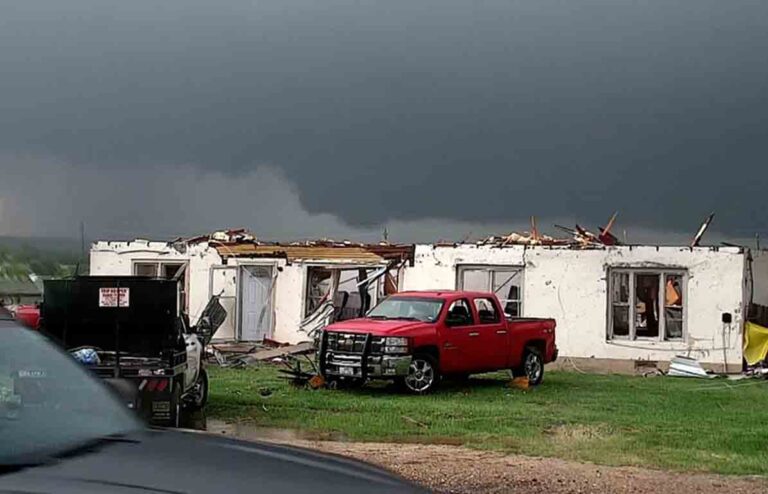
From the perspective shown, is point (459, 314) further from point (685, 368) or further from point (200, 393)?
point (685, 368)

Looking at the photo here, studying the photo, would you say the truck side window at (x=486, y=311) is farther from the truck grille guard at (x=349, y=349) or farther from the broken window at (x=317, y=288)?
the broken window at (x=317, y=288)

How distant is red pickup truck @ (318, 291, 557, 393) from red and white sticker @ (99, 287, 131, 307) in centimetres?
512

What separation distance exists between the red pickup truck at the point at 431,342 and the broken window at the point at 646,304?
5.77 meters

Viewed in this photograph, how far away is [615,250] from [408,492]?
23.2m

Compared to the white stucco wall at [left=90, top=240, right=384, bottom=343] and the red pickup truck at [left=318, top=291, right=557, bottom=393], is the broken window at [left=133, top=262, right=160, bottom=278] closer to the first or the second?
the white stucco wall at [left=90, top=240, right=384, bottom=343]

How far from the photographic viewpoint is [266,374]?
22.7 metres

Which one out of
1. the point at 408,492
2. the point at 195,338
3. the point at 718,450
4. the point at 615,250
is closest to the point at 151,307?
the point at 195,338

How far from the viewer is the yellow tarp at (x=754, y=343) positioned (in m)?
25.7

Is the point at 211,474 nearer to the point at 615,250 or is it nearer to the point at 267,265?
the point at 615,250

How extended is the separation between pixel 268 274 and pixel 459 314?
1140 cm

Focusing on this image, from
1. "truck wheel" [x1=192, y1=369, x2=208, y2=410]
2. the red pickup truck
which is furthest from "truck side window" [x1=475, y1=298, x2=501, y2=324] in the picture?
"truck wheel" [x1=192, y1=369, x2=208, y2=410]

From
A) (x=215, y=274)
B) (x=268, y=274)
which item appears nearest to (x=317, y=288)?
(x=268, y=274)

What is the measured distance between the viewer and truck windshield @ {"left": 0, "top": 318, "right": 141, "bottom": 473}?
412 centimetres

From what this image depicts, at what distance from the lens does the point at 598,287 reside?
26.6 metres
